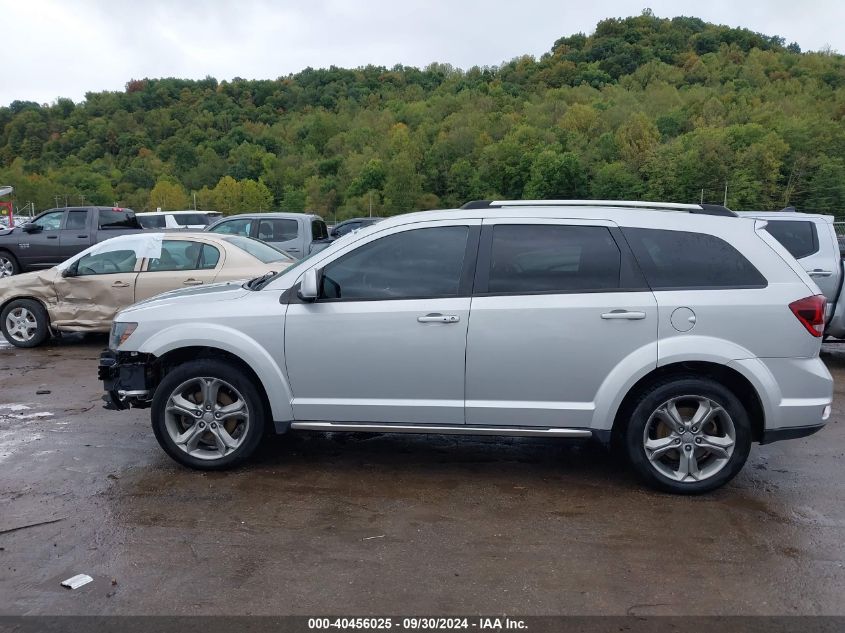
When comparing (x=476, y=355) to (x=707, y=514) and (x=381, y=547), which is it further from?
(x=707, y=514)

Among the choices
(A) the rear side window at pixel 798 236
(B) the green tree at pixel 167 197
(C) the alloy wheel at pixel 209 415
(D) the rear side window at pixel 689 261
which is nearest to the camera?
(D) the rear side window at pixel 689 261

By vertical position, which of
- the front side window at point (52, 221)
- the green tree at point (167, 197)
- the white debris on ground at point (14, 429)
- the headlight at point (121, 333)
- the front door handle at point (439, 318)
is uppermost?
the green tree at point (167, 197)

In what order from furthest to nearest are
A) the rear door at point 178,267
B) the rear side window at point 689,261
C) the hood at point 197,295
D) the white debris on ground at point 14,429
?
the rear door at point 178,267
the white debris on ground at point 14,429
the hood at point 197,295
the rear side window at point 689,261

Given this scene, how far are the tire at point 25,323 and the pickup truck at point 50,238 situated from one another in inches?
242

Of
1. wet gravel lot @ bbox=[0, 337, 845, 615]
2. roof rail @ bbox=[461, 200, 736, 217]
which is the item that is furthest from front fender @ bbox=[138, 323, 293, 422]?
roof rail @ bbox=[461, 200, 736, 217]

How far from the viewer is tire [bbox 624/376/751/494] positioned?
174 inches

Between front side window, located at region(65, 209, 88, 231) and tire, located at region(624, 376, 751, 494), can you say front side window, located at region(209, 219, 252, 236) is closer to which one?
front side window, located at region(65, 209, 88, 231)

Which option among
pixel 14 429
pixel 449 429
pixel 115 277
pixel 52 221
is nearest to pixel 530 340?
pixel 449 429

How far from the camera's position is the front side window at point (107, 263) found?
9367 mm

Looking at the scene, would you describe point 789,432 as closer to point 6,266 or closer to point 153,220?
point 6,266

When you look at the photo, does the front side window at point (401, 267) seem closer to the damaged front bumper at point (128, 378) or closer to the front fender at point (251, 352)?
the front fender at point (251, 352)

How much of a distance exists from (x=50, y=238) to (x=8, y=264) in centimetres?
113

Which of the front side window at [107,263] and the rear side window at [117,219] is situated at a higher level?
the rear side window at [117,219]

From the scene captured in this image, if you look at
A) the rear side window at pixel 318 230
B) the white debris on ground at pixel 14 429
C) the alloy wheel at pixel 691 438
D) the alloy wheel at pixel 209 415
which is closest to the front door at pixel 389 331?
the alloy wheel at pixel 209 415
